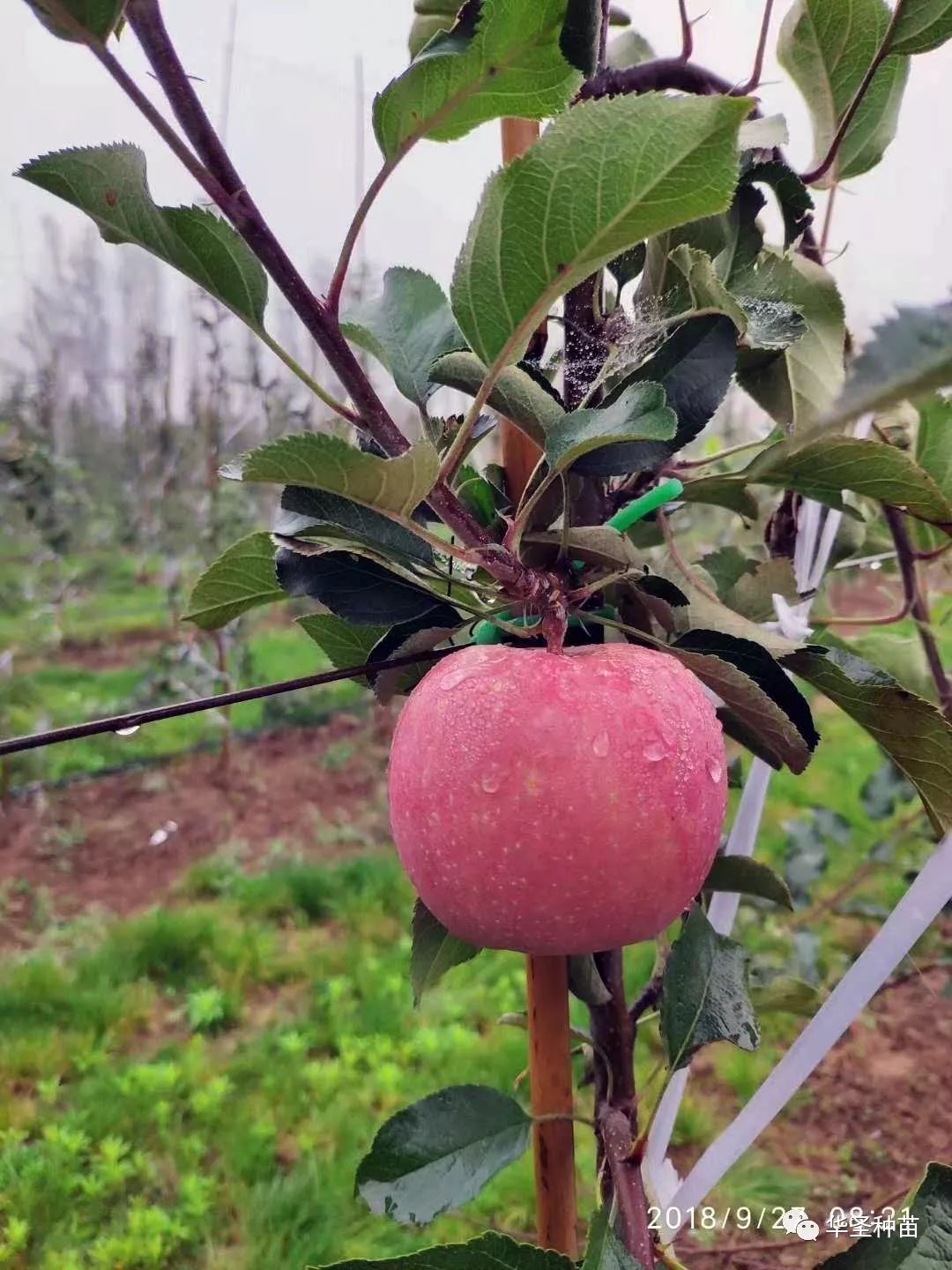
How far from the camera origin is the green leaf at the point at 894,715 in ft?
1.37

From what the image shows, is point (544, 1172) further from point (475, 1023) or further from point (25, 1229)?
point (475, 1023)

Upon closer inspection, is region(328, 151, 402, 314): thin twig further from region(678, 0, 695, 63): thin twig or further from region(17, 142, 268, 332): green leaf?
region(678, 0, 695, 63): thin twig

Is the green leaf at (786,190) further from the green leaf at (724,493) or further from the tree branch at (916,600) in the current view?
the tree branch at (916,600)

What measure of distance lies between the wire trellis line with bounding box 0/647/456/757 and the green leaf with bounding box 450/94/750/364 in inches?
7.1

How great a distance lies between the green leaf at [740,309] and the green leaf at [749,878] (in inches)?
12.1

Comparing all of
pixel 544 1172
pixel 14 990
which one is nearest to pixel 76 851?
pixel 14 990

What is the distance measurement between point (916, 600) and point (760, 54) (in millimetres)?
458

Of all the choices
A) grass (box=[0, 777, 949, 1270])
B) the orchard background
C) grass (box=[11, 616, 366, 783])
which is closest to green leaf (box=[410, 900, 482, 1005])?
the orchard background

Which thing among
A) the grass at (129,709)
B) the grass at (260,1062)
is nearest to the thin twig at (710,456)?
the grass at (260,1062)

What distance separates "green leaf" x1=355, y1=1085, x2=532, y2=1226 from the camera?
0.48 metres

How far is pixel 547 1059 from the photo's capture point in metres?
0.53

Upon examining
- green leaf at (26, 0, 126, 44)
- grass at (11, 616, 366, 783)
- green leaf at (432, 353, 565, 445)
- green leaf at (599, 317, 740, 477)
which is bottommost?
grass at (11, 616, 366, 783)

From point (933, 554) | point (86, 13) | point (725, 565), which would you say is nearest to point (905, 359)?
point (86, 13)

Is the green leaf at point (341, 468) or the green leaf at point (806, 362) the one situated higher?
the green leaf at point (806, 362)
